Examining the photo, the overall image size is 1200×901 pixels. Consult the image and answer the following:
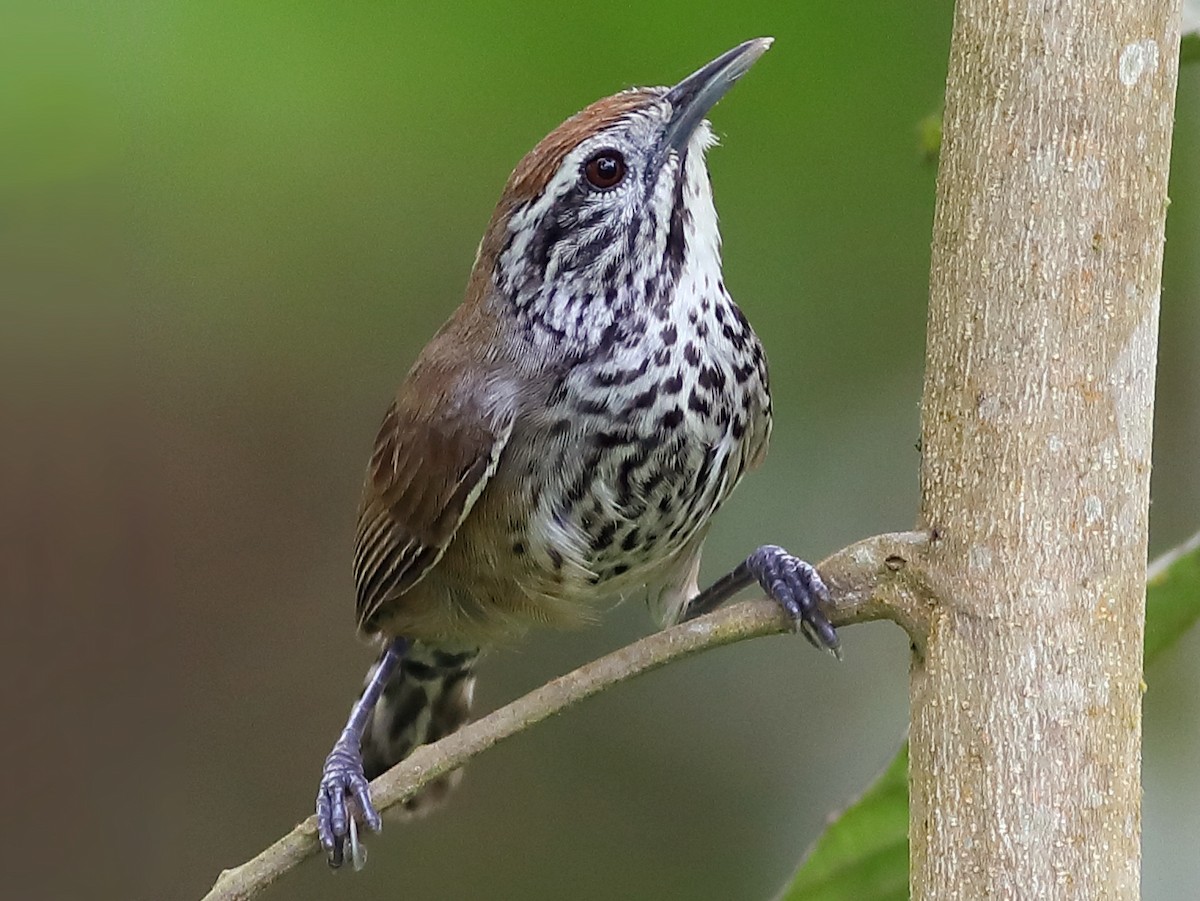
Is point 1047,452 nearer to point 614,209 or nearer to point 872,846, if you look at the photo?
point 872,846

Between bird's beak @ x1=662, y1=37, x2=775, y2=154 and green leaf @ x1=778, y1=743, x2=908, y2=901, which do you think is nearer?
green leaf @ x1=778, y1=743, x2=908, y2=901

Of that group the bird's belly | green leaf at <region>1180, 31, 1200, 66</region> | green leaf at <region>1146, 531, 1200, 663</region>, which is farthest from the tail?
green leaf at <region>1180, 31, 1200, 66</region>

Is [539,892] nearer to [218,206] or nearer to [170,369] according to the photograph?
[170,369]

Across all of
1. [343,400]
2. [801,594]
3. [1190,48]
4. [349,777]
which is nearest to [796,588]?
[801,594]

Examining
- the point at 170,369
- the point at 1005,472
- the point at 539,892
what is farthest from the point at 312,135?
the point at 1005,472

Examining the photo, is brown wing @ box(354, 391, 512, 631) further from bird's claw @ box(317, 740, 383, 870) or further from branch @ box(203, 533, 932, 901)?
branch @ box(203, 533, 932, 901)

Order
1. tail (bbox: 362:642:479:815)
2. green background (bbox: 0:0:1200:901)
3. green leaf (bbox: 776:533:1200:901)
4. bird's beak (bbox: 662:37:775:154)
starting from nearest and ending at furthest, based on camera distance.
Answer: green leaf (bbox: 776:533:1200:901), bird's beak (bbox: 662:37:775:154), tail (bbox: 362:642:479:815), green background (bbox: 0:0:1200:901)
